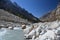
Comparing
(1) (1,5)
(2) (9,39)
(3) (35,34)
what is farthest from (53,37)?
(1) (1,5)

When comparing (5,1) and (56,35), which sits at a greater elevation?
(5,1)

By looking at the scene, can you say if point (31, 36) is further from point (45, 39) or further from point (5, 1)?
point (5, 1)

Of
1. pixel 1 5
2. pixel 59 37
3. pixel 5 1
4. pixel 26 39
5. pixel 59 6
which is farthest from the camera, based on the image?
pixel 5 1

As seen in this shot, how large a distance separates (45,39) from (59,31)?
6.04ft

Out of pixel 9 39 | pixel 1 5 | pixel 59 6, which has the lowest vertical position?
pixel 9 39

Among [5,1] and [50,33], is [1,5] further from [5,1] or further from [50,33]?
[50,33]

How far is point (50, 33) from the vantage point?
57.0ft

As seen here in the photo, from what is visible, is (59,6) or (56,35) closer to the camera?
(56,35)

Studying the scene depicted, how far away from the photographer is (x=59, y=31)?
1708 cm

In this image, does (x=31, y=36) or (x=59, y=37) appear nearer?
(x=59, y=37)

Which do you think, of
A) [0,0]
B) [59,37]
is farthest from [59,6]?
[0,0]

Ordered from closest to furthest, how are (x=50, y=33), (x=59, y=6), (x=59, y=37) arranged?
(x=59, y=37), (x=50, y=33), (x=59, y=6)

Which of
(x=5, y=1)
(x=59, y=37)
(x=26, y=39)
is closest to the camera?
(x=59, y=37)

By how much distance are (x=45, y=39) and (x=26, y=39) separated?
535 centimetres
